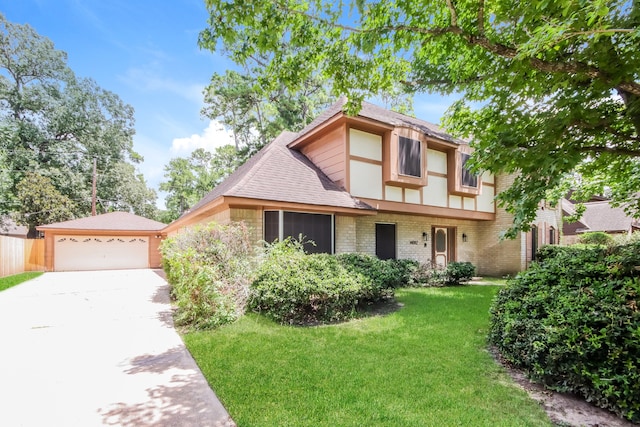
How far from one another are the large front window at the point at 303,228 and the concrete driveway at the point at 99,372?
3.52 m

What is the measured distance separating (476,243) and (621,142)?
10375 mm

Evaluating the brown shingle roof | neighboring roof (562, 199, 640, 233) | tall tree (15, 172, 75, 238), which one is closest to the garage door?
tall tree (15, 172, 75, 238)

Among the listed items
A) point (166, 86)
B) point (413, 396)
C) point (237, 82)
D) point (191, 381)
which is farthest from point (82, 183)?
point (413, 396)

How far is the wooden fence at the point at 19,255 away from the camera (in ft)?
49.0

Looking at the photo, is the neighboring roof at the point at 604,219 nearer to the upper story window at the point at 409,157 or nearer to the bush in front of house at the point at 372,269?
the upper story window at the point at 409,157

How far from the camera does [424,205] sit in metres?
11.9

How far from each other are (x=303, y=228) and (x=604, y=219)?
28.7 metres

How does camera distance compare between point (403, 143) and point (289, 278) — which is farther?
point (403, 143)

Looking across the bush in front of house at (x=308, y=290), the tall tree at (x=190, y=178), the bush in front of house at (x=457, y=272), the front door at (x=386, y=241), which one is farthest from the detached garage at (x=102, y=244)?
the bush in front of house at (x=457, y=272)

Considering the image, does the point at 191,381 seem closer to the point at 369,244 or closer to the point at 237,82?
the point at 369,244

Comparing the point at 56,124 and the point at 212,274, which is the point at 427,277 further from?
the point at 56,124

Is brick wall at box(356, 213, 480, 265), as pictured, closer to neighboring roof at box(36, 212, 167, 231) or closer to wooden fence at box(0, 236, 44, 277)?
neighboring roof at box(36, 212, 167, 231)

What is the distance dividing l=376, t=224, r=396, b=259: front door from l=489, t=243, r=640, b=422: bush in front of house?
7557 mm

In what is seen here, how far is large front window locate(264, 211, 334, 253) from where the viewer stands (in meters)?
9.13
